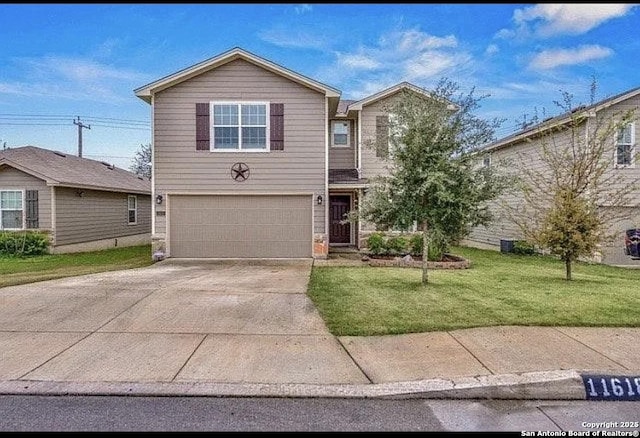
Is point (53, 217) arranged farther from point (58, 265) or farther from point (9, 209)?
point (58, 265)

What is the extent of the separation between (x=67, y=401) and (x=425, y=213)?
658 cm

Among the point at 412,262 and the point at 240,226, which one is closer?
the point at 412,262

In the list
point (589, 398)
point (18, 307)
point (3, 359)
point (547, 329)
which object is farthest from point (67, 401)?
point (547, 329)

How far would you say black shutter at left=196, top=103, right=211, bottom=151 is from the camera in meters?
13.1

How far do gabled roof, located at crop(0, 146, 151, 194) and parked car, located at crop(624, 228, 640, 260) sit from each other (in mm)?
20133

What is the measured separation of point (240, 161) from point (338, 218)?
5.26 metres

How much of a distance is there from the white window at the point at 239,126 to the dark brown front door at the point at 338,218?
4.61 metres

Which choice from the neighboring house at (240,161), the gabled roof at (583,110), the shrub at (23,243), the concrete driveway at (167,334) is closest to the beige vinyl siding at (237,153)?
the neighboring house at (240,161)

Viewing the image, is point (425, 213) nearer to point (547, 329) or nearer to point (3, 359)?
point (547, 329)

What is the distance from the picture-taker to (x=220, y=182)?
13273 mm

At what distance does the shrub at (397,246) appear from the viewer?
1352cm

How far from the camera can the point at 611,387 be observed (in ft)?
13.0

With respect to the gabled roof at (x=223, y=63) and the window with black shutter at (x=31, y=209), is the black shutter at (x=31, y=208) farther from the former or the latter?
the gabled roof at (x=223, y=63)

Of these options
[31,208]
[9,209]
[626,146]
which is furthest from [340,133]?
[9,209]
